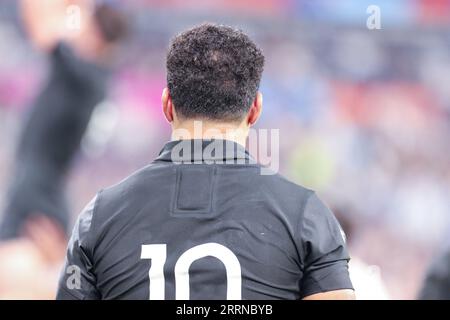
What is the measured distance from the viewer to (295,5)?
11391 mm

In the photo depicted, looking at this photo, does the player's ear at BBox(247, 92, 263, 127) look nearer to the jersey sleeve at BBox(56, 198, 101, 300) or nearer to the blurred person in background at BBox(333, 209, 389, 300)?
the jersey sleeve at BBox(56, 198, 101, 300)

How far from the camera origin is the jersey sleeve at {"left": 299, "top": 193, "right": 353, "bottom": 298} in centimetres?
197

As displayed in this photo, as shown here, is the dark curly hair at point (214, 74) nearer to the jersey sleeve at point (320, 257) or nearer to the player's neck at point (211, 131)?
the player's neck at point (211, 131)

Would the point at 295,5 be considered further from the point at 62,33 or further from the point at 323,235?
the point at 323,235

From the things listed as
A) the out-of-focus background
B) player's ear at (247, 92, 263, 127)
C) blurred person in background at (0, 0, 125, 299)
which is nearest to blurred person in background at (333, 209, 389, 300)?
player's ear at (247, 92, 263, 127)

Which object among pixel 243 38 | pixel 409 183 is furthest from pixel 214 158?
pixel 409 183

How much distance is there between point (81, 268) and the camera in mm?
2037

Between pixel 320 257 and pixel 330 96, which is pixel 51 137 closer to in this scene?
pixel 320 257

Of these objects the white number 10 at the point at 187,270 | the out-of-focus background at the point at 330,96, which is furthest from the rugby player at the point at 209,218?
the out-of-focus background at the point at 330,96

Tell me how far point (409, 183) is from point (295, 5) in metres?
2.75

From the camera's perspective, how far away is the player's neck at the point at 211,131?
2.12 meters

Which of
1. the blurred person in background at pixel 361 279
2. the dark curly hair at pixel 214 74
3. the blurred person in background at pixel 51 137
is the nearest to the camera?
the dark curly hair at pixel 214 74

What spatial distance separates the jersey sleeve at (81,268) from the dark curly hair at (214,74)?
0.37 metres

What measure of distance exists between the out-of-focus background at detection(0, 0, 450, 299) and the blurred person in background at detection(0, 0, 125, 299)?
5.15 meters
